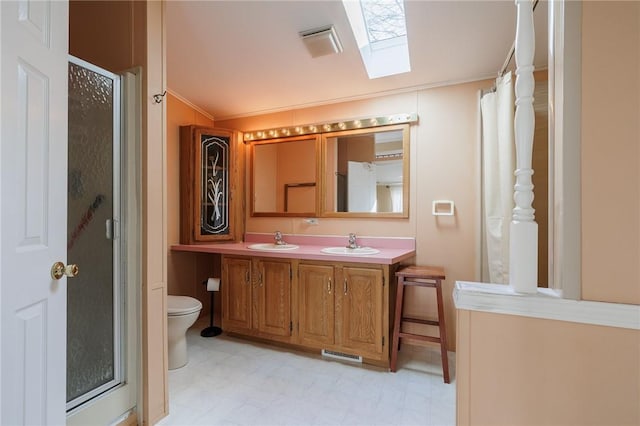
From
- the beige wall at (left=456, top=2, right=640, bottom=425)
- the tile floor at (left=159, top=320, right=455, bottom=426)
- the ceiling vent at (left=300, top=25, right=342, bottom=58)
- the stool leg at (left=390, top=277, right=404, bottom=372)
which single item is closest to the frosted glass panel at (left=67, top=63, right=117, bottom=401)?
the tile floor at (left=159, top=320, right=455, bottom=426)

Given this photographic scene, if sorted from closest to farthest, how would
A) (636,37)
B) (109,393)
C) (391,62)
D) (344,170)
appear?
(636,37)
(109,393)
(391,62)
(344,170)

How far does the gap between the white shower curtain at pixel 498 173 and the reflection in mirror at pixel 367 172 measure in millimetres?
649

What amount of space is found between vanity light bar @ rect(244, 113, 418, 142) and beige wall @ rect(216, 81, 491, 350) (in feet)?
0.26

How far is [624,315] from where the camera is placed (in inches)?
31.6

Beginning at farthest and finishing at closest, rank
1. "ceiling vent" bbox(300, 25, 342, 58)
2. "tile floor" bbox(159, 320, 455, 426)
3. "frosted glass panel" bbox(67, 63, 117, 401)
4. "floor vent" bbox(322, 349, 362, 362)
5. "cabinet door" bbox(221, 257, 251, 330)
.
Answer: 1. "cabinet door" bbox(221, 257, 251, 330)
2. "floor vent" bbox(322, 349, 362, 362)
3. "ceiling vent" bbox(300, 25, 342, 58)
4. "tile floor" bbox(159, 320, 455, 426)
5. "frosted glass panel" bbox(67, 63, 117, 401)

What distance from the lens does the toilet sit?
213 centimetres

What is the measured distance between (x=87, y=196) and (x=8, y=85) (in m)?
0.71

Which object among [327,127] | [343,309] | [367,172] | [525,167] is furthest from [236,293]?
[525,167]

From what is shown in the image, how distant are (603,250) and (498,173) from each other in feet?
4.31

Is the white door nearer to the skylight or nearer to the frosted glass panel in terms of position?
the frosted glass panel

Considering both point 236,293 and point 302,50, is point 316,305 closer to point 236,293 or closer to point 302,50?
point 236,293

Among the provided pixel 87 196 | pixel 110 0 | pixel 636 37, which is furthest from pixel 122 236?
pixel 636 37

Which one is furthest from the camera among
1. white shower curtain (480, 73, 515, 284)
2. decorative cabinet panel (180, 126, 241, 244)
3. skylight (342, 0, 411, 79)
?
decorative cabinet panel (180, 126, 241, 244)

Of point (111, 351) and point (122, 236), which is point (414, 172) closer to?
point (122, 236)
